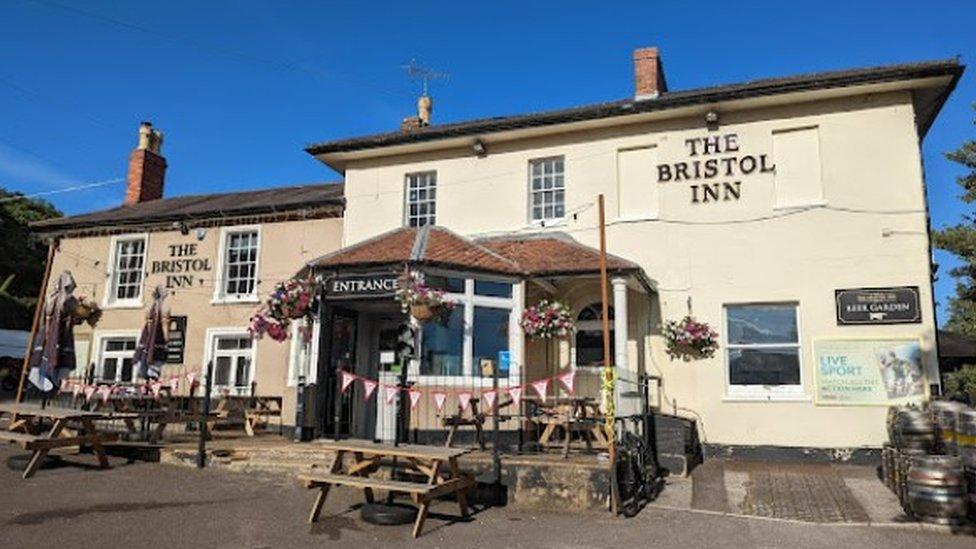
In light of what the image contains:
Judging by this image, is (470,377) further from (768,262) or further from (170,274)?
(170,274)

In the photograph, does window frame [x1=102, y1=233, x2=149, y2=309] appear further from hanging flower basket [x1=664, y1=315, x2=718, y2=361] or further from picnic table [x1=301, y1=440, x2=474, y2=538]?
hanging flower basket [x1=664, y1=315, x2=718, y2=361]

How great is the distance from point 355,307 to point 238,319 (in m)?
4.72

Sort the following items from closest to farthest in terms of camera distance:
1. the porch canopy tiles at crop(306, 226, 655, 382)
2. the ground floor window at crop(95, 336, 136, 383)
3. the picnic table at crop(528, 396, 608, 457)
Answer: the picnic table at crop(528, 396, 608, 457) < the porch canopy tiles at crop(306, 226, 655, 382) < the ground floor window at crop(95, 336, 136, 383)

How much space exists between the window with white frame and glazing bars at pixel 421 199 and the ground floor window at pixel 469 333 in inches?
133

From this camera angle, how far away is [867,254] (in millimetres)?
11141

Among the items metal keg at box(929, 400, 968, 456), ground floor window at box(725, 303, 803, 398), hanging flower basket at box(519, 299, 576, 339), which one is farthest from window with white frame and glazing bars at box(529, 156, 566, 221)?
metal keg at box(929, 400, 968, 456)

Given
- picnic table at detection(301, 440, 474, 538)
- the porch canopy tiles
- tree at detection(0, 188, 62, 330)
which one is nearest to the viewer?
picnic table at detection(301, 440, 474, 538)

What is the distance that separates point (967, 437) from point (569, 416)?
4790 millimetres

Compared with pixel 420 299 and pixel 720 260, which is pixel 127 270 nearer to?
pixel 420 299

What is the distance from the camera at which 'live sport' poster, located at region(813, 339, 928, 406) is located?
34.7 ft

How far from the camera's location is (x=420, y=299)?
10625mm

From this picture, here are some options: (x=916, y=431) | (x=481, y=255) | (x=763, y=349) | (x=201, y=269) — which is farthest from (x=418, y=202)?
(x=916, y=431)

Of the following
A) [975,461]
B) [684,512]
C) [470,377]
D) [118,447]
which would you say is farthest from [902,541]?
[118,447]

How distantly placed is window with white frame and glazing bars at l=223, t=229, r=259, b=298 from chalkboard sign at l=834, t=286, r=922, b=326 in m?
12.5
